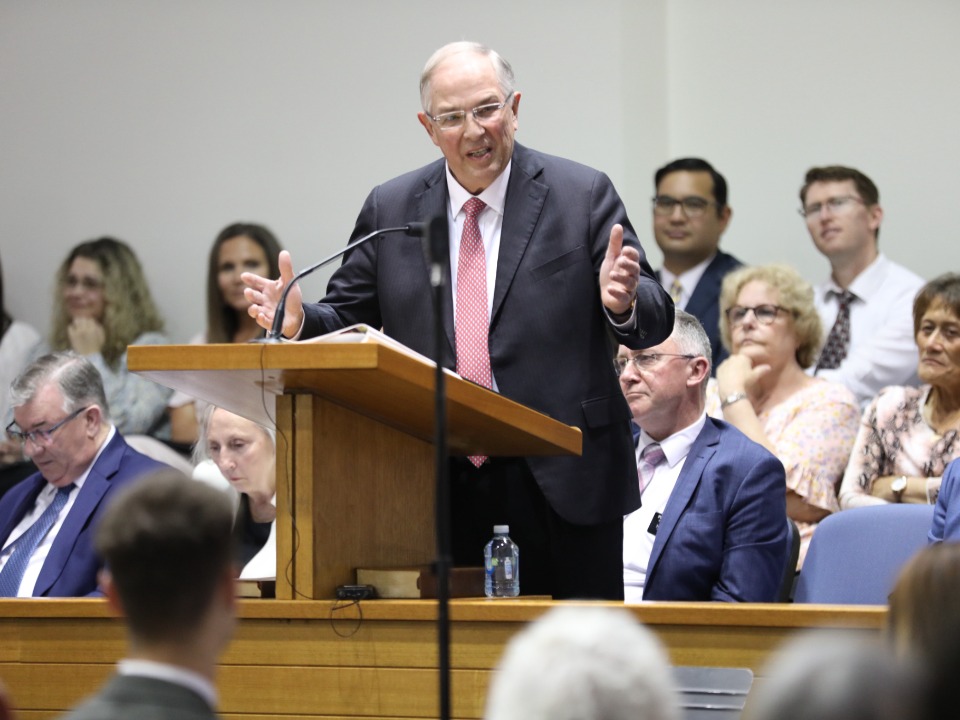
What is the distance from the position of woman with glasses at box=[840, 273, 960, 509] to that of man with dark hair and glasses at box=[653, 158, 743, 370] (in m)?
1.11

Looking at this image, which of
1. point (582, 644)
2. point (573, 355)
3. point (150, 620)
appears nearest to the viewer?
point (582, 644)

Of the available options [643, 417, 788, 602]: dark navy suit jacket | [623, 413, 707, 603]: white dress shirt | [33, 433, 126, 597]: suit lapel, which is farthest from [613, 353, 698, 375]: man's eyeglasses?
[33, 433, 126, 597]: suit lapel

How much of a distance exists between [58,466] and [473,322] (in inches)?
69.1

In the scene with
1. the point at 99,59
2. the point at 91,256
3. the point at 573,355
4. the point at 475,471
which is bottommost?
the point at 475,471

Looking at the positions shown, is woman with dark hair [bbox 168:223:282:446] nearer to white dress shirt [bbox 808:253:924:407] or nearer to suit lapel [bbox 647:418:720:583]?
white dress shirt [bbox 808:253:924:407]

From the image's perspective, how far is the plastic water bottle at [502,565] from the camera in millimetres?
3053

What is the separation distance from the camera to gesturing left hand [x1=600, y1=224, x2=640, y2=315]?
2926 mm

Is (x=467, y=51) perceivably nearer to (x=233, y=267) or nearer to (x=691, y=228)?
(x=691, y=228)

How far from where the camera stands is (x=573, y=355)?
319 cm

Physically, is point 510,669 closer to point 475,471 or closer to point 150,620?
point 150,620

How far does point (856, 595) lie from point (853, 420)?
5.15ft

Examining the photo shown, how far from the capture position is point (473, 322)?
3219mm

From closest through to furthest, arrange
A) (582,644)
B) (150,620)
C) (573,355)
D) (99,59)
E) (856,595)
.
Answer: (582,644)
(150,620)
(573,355)
(856,595)
(99,59)

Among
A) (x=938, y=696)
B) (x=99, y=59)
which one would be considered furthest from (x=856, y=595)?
(x=99, y=59)
